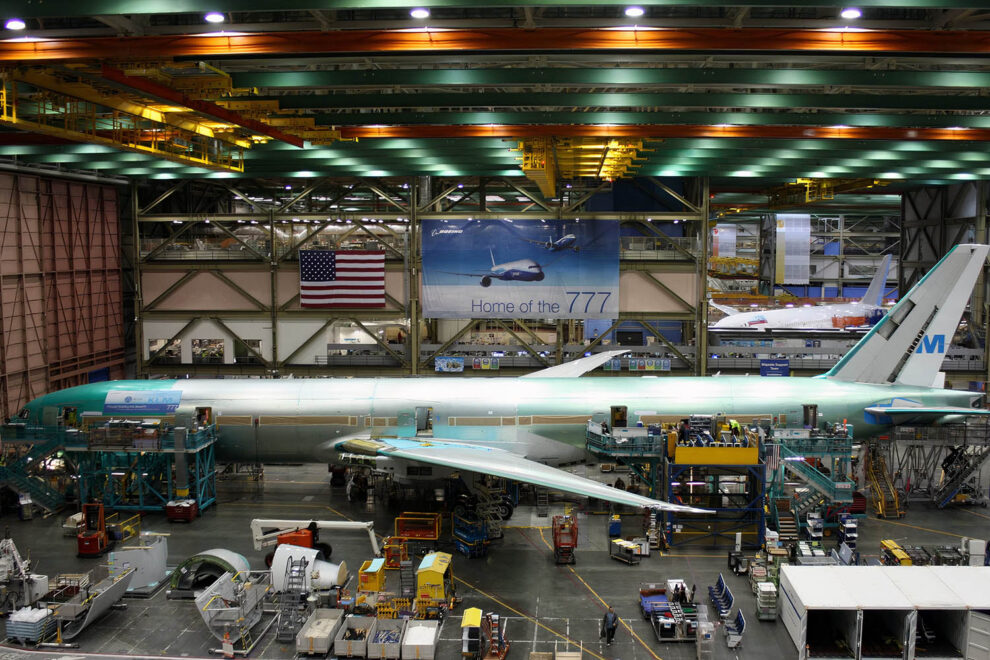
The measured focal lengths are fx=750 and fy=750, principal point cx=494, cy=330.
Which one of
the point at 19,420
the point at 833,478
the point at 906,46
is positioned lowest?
the point at 833,478

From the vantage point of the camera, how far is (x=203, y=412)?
31.3 metres

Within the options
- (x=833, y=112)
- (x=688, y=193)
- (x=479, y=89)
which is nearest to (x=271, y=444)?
(x=479, y=89)

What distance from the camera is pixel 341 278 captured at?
4666cm

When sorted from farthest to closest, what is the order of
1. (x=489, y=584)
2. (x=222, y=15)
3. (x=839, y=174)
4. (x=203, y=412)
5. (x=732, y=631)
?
(x=839, y=174)
(x=203, y=412)
(x=489, y=584)
(x=732, y=631)
(x=222, y=15)

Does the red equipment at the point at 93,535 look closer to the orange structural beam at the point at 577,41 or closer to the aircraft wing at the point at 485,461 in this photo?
the aircraft wing at the point at 485,461

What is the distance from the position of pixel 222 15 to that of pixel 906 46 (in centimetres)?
1608

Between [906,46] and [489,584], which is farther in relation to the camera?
[489,584]

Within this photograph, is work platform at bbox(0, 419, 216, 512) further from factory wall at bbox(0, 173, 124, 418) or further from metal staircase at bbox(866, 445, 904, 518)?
metal staircase at bbox(866, 445, 904, 518)

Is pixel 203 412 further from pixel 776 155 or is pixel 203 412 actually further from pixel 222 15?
pixel 776 155

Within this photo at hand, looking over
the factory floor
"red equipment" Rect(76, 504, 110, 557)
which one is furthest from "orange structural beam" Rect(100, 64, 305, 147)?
the factory floor

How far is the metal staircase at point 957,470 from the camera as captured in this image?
31.2 m

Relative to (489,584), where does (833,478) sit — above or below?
above

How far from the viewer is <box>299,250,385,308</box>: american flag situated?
46344 mm

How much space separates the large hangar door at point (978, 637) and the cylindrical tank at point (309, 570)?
1712cm
